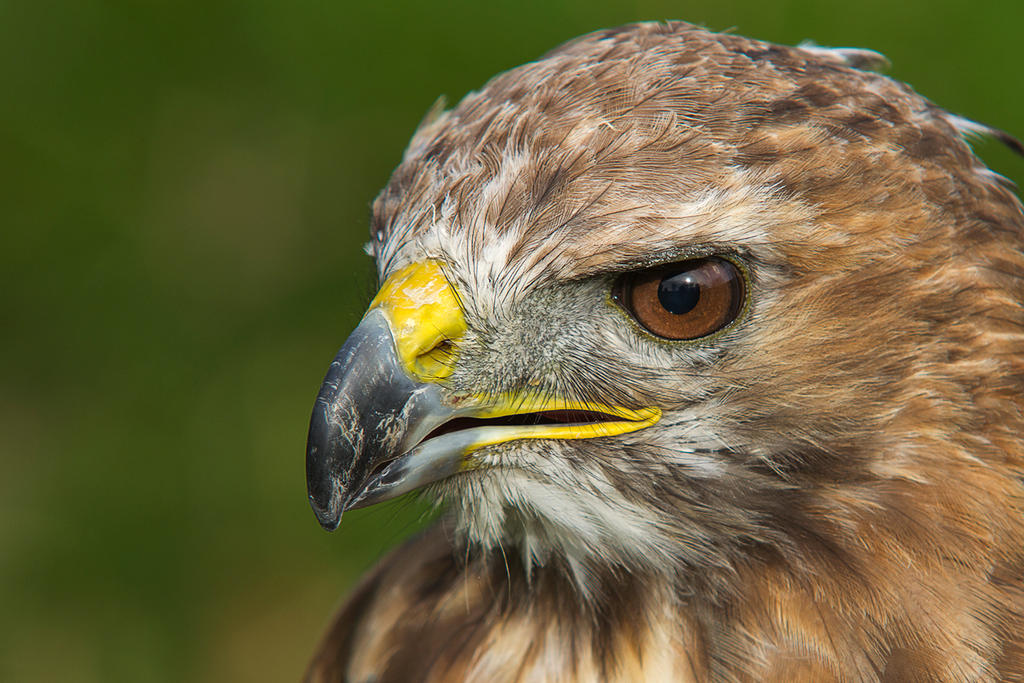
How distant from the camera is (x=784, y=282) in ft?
5.91

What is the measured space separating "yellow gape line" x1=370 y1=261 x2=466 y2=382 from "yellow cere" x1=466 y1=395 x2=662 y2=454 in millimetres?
100

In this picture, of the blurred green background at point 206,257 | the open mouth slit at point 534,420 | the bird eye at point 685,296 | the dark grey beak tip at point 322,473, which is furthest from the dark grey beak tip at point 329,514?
the blurred green background at point 206,257

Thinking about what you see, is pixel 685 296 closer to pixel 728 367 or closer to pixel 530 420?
pixel 728 367

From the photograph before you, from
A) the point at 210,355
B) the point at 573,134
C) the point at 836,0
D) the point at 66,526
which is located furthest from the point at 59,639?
the point at 836,0

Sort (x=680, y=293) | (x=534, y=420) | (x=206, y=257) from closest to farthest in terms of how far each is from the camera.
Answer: (x=680, y=293) → (x=534, y=420) → (x=206, y=257)

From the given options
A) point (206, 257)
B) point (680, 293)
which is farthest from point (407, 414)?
point (206, 257)

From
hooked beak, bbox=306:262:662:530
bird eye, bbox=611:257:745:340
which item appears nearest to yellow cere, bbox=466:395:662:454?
hooked beak, bbox=306:262:662:530

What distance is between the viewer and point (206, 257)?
16.2ft

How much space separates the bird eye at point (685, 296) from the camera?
1.79 metres

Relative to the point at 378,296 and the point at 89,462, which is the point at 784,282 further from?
the point at 89,462

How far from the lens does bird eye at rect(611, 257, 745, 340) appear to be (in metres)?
1.79

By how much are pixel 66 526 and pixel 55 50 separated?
2.07m

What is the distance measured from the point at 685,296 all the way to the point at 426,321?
1.37ft

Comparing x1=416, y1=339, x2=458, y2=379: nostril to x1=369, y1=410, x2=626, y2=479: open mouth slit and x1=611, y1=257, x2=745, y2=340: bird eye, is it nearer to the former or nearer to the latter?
x1=369, y1=410, x2=626, y2=479: open mouth slit
